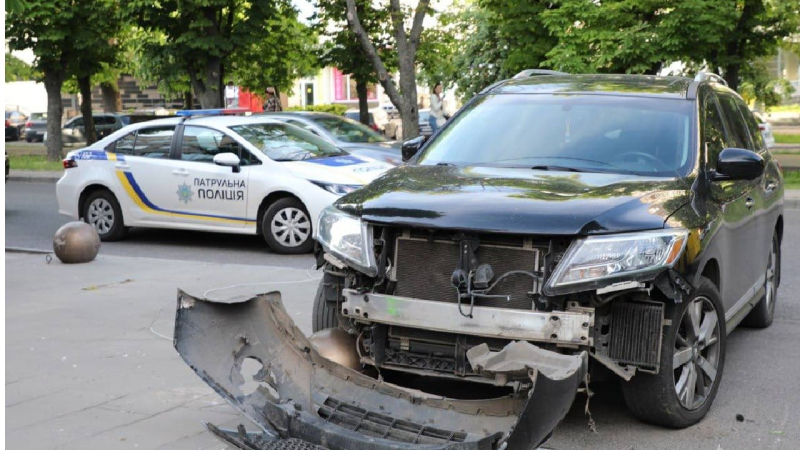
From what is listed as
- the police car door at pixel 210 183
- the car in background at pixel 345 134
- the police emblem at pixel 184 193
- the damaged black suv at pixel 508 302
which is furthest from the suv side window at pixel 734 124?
the car in background at pixel 345 134

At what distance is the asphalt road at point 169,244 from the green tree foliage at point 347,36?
12633 millimetres

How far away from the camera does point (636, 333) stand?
500cm

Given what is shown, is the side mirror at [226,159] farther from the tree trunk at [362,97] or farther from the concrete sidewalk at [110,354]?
the tree trunk at [362,97]

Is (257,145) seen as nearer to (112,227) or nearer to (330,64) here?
(112,227)

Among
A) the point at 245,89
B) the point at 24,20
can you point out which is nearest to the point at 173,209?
the point at 24,20

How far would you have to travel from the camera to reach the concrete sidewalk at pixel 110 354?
5.47 m

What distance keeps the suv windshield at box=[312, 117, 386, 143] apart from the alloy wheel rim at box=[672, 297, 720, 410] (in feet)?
38.3

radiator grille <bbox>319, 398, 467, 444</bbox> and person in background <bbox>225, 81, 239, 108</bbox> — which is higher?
person in background <bbox>225, 81, 239, 108</bbox>

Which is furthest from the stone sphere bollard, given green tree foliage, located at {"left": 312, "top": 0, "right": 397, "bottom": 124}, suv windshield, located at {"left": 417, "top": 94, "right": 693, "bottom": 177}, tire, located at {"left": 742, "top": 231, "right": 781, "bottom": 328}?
green tree foliage, located at {"left": 312, "top": 0, "right": 397, "bottom": 124}

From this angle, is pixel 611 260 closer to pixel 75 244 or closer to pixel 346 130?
pixel 75 244

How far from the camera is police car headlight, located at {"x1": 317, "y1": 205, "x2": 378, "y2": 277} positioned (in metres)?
5.28

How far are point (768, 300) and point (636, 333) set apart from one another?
133 inches

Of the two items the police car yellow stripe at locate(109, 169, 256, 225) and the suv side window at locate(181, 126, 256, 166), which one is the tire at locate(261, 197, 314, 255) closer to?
the suv side window at locate(181, 126, 256, 166)

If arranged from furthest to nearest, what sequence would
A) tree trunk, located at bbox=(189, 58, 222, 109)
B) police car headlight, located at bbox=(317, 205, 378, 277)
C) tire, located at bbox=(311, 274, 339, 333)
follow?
tree trunk, located at bbox=(189, 58, 222, 109) < tire, located at bbox=(311, 274, 339, 333) < police car headlight, located at bbox=(317, 205, 378, 277)
